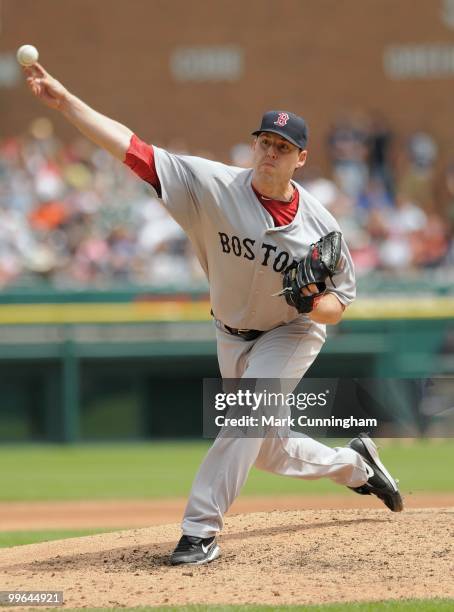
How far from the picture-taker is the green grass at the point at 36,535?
667cm

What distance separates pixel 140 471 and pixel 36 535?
137 inches

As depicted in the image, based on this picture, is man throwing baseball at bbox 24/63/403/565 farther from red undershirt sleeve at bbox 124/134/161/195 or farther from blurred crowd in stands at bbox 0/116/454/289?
blurred crowd in stands at bbox 0/116/454/289

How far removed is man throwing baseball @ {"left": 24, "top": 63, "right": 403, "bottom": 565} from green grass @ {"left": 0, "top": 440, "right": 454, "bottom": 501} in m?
3.26

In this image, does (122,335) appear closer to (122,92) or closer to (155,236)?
(155,236)

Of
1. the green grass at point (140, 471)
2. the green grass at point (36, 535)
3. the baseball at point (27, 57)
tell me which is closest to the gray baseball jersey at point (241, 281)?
the baseball at point (27, 57)

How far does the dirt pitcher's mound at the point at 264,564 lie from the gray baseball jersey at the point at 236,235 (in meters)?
1.09

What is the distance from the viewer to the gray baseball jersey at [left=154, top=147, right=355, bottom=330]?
525 centimetres

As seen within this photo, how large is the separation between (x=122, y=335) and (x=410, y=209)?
15.0 ft

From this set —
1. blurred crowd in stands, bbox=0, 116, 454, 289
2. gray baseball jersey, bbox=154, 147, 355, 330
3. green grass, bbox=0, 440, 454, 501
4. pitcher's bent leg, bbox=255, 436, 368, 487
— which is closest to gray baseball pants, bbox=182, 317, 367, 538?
pitcher's bent leg, bbox=255, 436, 368, 487

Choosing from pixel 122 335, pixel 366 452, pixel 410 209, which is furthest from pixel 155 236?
pixel 366 452

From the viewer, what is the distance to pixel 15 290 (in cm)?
1202

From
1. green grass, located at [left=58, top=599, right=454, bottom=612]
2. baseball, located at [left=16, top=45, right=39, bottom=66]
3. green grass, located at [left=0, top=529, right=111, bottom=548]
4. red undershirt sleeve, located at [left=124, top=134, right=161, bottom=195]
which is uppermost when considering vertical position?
baseball, located at [left=16, top=45, right=39, bottom=66]

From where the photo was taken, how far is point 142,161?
5141mm

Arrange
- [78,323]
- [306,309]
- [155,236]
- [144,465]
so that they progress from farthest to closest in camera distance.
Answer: [155,236] → [78,323] → [144,465] → [306,309]
